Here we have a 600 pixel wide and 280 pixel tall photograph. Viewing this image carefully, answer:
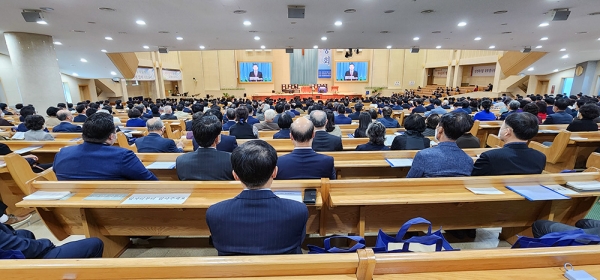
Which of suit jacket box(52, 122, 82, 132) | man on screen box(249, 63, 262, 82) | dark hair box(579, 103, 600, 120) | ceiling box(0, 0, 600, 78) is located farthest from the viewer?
man on screen box(249, 63, 262, 82)

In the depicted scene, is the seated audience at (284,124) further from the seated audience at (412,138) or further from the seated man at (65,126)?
the seated man at (65,126)

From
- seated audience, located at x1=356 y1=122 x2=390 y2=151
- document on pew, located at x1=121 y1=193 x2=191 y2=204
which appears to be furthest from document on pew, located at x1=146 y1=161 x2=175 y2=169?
seated audience, located at x1=356 y1=122 x2=390 y2=151

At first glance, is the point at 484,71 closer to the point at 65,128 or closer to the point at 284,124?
the point at 284,124

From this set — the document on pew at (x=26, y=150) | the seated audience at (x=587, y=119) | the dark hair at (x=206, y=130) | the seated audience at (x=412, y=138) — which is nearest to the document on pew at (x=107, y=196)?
the dark hair at (x=206, y=130)

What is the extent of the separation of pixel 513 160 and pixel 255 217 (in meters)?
2.08

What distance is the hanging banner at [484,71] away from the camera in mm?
16672

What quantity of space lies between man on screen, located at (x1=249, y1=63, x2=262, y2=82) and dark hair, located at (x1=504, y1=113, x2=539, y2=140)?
18.3 m

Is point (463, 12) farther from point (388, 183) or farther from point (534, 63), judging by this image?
point (534, 63)

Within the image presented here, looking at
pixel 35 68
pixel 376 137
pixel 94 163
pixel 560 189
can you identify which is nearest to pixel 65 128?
pixel 94 163

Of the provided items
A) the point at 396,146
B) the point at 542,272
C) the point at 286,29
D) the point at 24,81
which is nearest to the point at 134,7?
the point at 286,29

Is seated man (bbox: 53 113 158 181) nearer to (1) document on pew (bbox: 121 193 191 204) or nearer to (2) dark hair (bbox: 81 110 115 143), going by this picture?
(2) dark hair (bbox: 81 110 115 143)

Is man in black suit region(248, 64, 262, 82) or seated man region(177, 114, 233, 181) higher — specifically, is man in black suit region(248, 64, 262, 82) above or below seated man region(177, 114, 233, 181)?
above

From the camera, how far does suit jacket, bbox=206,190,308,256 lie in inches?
45.2

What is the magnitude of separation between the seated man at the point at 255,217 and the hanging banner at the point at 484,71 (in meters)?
19.7
